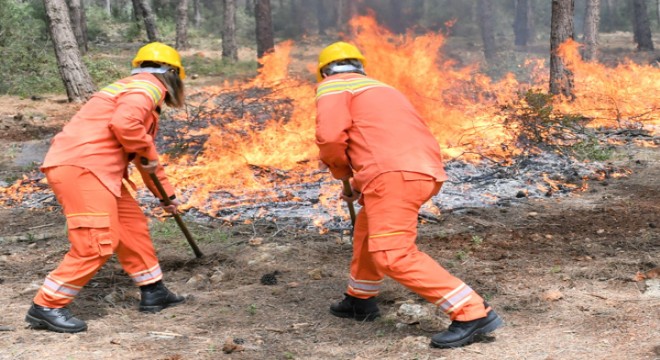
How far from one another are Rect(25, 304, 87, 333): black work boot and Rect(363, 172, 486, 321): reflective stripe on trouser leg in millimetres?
2055

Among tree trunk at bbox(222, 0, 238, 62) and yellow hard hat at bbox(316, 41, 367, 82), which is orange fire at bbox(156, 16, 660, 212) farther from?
tree trunk at bbox(222, 0, 238, 62)

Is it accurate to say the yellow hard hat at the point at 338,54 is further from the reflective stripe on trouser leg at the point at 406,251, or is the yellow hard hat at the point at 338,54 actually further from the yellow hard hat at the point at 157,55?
the yellow hard hat at the point at 157,55

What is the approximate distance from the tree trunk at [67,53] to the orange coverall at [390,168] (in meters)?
10.8

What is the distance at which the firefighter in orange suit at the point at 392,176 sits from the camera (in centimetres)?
402

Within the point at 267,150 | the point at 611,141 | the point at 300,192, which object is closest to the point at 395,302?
the point at 300,192

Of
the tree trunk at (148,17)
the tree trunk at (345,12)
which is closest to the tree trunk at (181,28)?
the tree trunk at (148,17)

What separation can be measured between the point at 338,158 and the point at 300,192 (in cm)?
360

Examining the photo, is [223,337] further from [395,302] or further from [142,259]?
[395,302]

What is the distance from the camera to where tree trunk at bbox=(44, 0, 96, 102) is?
13.5 m

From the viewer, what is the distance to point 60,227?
24.1ft

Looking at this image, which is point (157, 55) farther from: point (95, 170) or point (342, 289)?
point (342, 289)

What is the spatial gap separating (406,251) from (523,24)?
29202 millimetres

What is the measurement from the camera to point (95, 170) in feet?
14.6

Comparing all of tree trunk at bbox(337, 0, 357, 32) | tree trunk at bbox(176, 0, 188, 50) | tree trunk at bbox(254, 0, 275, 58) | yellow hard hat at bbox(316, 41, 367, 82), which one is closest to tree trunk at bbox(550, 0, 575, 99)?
tree trunk at bbox(254, 0, 275, 58)
